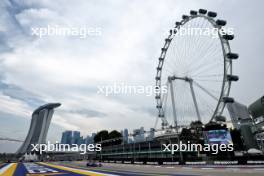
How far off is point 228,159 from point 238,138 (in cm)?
6144

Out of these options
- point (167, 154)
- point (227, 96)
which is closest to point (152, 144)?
point (167, 154)

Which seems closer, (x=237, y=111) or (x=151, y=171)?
(x=151, y=171)

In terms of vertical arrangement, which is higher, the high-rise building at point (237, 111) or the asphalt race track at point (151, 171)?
the high-rise building at point (237, 111)

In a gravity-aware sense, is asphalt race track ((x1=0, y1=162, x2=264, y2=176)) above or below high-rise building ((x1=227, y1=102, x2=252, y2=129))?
below

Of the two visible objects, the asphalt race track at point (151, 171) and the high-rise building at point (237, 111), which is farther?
the high-rise building at point (237, 111)

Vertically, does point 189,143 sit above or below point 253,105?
below

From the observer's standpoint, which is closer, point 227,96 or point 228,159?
point 228,159

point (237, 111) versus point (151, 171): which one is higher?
point (237, 111)

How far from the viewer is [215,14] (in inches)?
2307

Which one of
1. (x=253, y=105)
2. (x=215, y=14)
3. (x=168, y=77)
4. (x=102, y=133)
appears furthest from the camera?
(x=102, y=133)

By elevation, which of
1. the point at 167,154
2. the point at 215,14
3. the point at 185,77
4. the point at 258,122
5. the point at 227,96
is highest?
the point at 215,14

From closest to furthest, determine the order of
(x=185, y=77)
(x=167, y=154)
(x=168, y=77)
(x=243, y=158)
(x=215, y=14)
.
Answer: (x=243, y=158) → (x=215, y=14) → (x=185, y=77) → (x=168, y=77) → (x=167, y=154)

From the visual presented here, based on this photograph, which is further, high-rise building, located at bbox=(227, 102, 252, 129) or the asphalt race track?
high-rise building, located at bbox=(227, 102, 252, 129)

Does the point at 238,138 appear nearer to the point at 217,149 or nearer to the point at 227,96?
the point at 217,149
